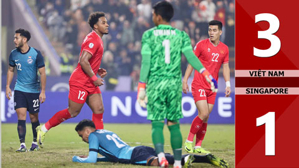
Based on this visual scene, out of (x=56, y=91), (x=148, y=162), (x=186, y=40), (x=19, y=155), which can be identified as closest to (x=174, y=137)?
(x=148, y=162)

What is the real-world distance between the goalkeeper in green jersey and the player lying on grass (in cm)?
56

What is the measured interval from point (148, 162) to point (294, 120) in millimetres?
3061

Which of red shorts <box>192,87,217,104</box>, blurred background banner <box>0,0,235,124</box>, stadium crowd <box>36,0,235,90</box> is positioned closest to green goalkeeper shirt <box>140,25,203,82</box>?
red shorts <box>192,87,217,104</box>

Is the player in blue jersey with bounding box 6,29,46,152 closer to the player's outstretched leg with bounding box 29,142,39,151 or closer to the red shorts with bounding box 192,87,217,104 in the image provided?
the player's outstretched leg with bounding box 29,142,39,151

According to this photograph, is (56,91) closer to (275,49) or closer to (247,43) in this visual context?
(247,43)

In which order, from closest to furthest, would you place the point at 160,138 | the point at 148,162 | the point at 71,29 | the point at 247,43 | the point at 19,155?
the point at 160,138
the point at 148,162
the point at 19,155
the point at 247,43
the point at 71,29

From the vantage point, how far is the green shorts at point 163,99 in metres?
5.09

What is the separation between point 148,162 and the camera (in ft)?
18.3

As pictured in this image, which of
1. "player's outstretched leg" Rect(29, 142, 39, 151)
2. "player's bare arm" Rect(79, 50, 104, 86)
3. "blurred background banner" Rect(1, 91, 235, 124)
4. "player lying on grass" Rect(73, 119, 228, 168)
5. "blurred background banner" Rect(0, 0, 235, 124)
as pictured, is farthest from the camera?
"blurred background banner" Rect(0, 0, 235, 124)

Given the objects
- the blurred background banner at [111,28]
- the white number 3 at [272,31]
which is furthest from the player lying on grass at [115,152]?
the blurred background banner at [111,28]

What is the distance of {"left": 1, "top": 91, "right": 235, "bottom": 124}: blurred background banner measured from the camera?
12523mm

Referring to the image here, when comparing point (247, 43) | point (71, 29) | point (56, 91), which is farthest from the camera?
point (71, 29)

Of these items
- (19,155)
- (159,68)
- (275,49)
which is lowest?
(19,155)

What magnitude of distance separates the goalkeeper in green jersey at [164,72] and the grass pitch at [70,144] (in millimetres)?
798
